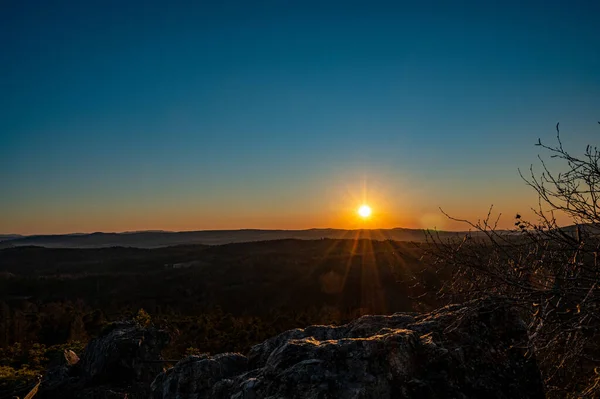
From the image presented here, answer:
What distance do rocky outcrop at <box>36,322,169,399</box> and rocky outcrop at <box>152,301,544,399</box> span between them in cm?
401

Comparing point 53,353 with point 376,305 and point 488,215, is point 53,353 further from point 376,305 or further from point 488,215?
point 376,305

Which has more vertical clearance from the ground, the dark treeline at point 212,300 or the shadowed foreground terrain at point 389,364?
the shadowed foreground terrain at point 389,364

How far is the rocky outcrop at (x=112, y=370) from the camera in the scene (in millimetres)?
7102

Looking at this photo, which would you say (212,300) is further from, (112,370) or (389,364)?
(389,364)

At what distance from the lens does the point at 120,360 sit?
25.0 feet

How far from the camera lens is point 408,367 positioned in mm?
2996

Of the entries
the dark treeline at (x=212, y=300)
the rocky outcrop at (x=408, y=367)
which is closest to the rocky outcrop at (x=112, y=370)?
the rocky outcrop at (x=408, y=367)

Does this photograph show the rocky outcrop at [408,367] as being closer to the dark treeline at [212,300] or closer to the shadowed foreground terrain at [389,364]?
the shadowed foreground terrain at [389,364]

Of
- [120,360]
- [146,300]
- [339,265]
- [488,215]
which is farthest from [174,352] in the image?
[339,265]

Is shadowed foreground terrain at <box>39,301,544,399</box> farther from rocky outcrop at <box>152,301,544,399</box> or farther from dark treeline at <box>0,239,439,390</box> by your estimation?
dark treeline at <box>0,239,439,390</box>

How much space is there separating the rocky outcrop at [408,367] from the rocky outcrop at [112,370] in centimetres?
401

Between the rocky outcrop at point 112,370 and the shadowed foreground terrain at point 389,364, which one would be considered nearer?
the shadowed foreground terrain at point 389,364

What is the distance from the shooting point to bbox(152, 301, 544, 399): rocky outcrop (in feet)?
9.24

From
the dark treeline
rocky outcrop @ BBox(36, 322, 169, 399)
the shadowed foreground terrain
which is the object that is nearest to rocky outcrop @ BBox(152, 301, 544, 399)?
the shadowed foreground terrain
